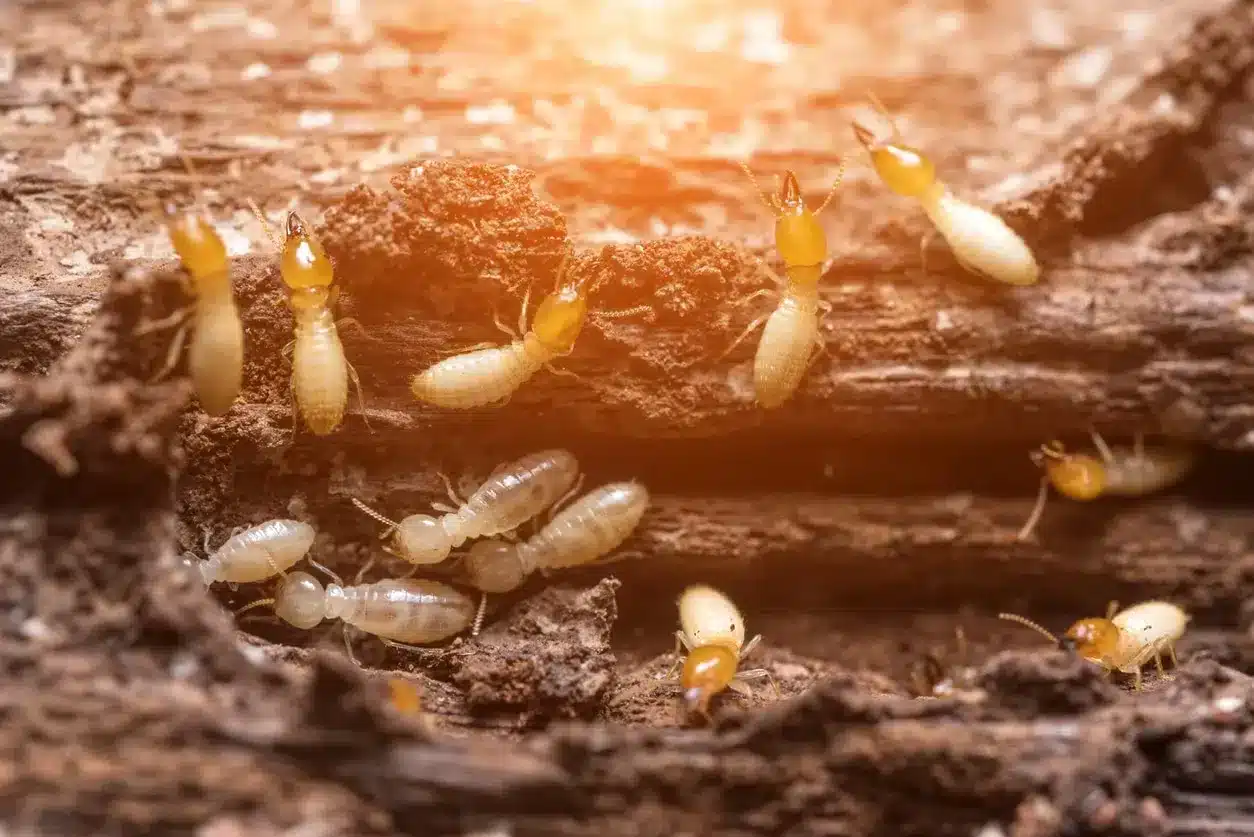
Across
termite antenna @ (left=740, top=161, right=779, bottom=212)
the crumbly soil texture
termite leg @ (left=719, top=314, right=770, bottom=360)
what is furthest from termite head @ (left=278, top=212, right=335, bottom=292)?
termite antenna @ (left=740, top=161, right=779, bottom=212)

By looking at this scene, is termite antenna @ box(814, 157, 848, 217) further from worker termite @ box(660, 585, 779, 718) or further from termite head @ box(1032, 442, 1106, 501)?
worker termite @ box(660, 585, 779, 718)

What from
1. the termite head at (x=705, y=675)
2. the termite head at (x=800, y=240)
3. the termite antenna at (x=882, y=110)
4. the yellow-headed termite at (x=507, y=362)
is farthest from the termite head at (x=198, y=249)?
the termite antenna at (x=882, y=110)

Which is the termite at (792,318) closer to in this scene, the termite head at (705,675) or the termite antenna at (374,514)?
the termite head at (705,675)

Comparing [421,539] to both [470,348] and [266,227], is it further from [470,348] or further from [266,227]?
[266,227]

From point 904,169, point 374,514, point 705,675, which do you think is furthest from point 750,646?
point 904,169

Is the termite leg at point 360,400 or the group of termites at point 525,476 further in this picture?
the termite leg at point 360,400

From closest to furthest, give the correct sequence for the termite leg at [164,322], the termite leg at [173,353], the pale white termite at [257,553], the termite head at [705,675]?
1. the termite leg at [164,322]
2. the termite leg at [173,353]
3. the termite head at [705,675]
4. the pale white termite at [257,553]

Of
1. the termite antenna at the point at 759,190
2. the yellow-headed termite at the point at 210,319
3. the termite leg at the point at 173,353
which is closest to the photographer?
the termite leg at the point at 173,353

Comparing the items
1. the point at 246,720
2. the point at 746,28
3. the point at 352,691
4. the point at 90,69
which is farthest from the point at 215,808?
the point at 746,28
